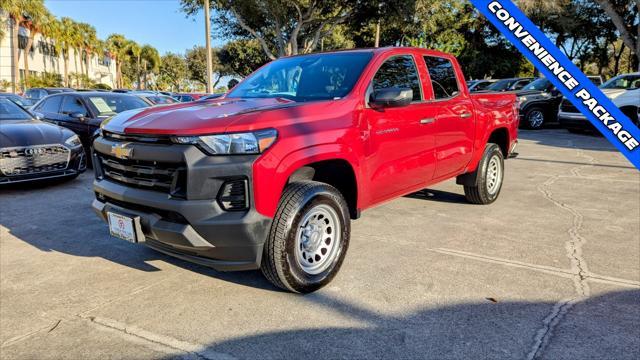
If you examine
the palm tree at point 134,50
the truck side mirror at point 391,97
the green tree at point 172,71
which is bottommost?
the truck side mirror at point 391,97

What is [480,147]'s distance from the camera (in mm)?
5520

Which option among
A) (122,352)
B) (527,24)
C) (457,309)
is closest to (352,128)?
(457,309)

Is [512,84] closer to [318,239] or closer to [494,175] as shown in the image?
[494,175]

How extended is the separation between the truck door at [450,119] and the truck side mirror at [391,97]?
1.05 meters

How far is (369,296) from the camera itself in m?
3.29

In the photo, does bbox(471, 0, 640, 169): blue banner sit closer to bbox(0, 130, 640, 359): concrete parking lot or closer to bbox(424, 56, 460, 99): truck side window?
bbox(0, 130, 640, 359): concrete parking lot

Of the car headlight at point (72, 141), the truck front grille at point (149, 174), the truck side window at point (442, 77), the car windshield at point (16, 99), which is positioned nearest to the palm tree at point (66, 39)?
the car windshield at point (16, 99)

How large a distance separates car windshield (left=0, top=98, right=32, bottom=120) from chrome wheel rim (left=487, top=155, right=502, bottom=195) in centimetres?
745

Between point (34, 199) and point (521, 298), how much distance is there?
6.26 metres

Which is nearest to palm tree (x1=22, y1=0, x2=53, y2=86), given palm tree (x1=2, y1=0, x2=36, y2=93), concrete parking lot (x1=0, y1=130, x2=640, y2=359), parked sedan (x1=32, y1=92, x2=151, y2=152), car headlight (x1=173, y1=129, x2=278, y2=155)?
palm tree (x1=2, y1=0, x2=36, y2=93)

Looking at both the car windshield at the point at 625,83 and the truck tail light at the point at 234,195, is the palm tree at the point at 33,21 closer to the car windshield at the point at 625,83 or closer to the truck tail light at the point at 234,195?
the car windshield at the point at 625,83

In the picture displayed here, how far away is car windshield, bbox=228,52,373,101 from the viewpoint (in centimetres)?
387

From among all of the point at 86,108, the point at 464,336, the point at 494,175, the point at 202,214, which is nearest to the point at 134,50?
the point at 86,108

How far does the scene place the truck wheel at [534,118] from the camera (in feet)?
53.0
